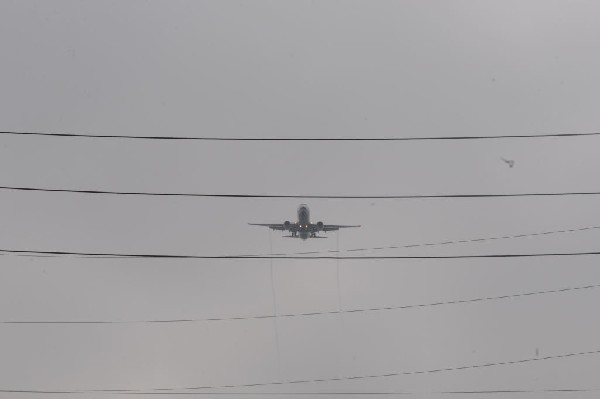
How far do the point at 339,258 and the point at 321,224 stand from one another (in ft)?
32.7

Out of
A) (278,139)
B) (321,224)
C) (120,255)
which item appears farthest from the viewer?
(321,224)

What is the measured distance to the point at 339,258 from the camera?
41.7m

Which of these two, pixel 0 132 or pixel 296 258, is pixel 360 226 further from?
pixel 0 132

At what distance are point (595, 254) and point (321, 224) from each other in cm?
1680

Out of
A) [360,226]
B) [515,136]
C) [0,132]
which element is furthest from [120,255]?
[515,136]

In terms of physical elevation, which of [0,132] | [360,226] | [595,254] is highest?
[0,132]

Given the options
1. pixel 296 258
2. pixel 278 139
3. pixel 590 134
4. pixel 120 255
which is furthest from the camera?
pixel 296 258

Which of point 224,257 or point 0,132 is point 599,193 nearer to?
point 224,257

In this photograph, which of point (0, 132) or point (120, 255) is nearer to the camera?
point (0, 132)

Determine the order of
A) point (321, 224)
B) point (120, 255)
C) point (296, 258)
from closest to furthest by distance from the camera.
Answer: point (120, 255)
point (296, 258)
point (321, 224)

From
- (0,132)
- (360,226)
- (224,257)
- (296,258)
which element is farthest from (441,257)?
(0,132)

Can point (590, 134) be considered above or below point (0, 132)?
below

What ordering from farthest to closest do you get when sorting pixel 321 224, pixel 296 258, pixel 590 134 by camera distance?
pixel 321 224
pixel 296 258
pixel 590 134

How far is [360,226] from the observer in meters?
45.1
